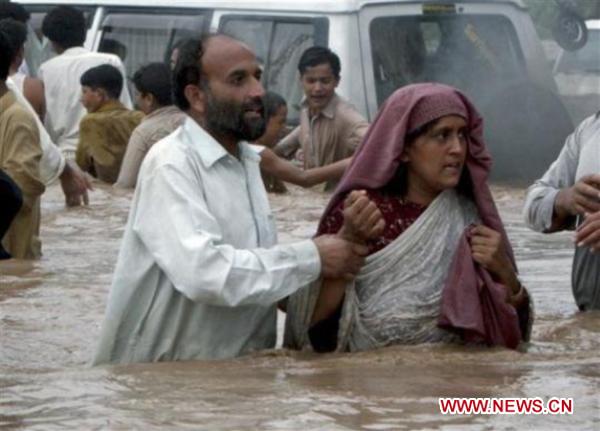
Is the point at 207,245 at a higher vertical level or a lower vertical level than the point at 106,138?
higher

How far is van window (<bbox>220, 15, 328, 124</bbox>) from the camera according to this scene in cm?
1400

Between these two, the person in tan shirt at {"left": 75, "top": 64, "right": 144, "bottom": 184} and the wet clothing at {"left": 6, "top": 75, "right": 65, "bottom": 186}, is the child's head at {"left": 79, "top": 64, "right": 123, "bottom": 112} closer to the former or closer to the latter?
the person in tan shirt at {"left": 75, "top": 64, "right": 144, "bottom": 184}

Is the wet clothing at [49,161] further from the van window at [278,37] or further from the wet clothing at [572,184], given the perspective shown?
the wet clothing at [572,184]

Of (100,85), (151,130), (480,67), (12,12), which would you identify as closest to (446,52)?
(480,67)

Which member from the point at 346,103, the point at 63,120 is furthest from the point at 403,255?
the point at 63,120

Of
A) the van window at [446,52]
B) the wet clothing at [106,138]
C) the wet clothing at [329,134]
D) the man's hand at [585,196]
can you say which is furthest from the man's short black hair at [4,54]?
the wet clothing at [106,138]

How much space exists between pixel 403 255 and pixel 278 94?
782 centimetres

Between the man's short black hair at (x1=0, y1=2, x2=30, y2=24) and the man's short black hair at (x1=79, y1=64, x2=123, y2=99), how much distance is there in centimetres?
62

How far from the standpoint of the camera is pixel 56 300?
9.83 meters

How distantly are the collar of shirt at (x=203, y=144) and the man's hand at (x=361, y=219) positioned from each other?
43 centimetres

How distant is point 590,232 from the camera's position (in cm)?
710

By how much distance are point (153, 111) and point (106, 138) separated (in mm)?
1162

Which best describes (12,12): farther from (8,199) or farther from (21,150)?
(8,199)

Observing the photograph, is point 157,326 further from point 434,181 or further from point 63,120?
point 63,120
